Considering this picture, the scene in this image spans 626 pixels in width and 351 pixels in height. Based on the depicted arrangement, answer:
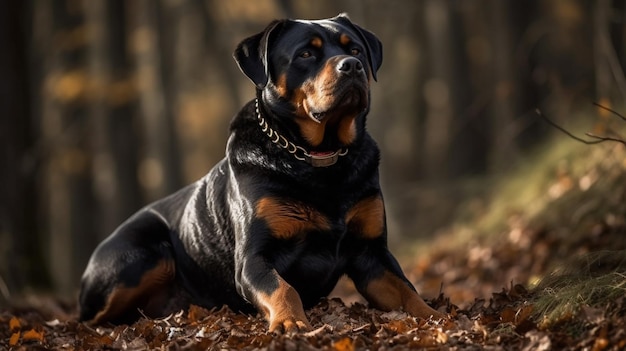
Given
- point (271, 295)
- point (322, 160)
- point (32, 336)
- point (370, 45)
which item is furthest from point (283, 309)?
point (370, 45)

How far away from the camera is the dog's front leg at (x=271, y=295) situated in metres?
4.97

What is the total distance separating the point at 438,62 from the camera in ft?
66.7

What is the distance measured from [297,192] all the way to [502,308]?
1.45m

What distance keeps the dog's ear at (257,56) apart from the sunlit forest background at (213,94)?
342 centimetres

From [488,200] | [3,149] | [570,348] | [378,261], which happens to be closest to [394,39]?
[488,200]

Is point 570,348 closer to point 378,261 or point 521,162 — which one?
point 378,261

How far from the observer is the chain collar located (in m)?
5.84

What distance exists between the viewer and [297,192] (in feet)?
18.7

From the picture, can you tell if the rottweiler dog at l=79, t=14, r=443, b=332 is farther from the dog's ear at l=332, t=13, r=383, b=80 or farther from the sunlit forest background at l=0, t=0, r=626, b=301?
the sunlit forest background at l=0, t=0, r=626, b=301

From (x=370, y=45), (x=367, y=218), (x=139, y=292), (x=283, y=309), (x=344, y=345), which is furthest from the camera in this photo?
Result: (x=139, y=292)

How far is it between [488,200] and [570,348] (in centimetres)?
908

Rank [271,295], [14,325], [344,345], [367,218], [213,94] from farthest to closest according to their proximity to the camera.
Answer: [213,94], [14,325], [367,218], [271,295], [344,345]

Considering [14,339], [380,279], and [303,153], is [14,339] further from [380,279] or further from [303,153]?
[380,279]

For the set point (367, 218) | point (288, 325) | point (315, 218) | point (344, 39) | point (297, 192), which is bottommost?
point (288, 325)
